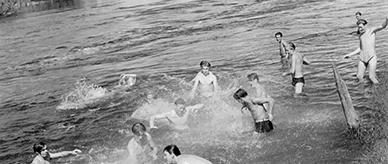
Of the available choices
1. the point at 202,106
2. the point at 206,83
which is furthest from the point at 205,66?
the point at 202,106

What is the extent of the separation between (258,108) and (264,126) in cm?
55

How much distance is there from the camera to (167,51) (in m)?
23.8

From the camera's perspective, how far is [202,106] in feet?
38.9

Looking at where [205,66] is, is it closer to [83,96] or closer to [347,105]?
[347,105]

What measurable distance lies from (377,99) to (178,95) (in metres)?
6.22

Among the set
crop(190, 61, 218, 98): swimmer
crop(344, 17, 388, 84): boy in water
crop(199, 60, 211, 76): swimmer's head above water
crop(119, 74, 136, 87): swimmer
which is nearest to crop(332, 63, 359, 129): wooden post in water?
crop(344, 17, 388, 84): boy in water

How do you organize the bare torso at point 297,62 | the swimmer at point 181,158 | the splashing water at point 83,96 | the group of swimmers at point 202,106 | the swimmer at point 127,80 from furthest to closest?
the swimmer at point 127,80, the splashing water at point 83,96, the bare torso at point 297,62, the group of swimmers at point 202,106, the swimmer at point 181,158

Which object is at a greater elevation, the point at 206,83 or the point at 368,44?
the point at 368,44

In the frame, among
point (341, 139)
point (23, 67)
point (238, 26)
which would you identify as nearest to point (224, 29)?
point (238, 26)

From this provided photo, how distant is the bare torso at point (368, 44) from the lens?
12617 millimetres

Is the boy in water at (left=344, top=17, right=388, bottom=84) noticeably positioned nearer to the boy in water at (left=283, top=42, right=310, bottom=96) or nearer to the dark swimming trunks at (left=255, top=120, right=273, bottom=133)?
the boy in water at (left=283, top=42, right=310, bottom=96)

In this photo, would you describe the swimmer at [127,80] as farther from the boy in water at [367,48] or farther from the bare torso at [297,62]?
the boy in water at [367,48]

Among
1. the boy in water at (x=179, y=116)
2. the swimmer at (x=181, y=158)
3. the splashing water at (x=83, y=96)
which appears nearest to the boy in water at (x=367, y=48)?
the boy in water at (x=179, y=116)

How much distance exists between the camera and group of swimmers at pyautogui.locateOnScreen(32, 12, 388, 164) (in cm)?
952
